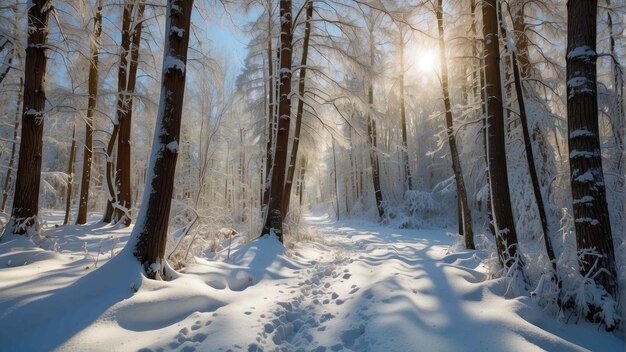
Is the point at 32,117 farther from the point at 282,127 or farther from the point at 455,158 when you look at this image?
the point at 455,158

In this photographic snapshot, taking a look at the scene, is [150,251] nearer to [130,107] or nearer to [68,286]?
[68,286]

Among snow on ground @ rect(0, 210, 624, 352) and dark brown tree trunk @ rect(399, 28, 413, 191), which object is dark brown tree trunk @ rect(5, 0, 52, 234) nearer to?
snow on ground @ rect(0, 210, 624, 352)

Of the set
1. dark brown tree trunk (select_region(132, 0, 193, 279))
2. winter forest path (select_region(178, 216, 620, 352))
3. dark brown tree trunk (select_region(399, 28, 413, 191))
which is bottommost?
winter forest path (select_region(178, 216, 620, 352))

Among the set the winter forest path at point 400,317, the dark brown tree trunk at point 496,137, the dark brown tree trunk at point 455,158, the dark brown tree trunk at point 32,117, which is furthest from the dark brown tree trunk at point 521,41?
the dark brown tree trunk at point 32,117

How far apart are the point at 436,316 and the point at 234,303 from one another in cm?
222

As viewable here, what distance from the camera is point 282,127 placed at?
7.31 meters

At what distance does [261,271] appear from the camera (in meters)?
4.89

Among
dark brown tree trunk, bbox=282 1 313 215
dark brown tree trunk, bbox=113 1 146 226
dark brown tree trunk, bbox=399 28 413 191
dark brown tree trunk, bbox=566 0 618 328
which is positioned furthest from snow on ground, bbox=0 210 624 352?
dark brown tree trunk, bbox=399 28 413 191

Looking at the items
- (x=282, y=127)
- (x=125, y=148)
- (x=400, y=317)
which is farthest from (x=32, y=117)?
(x=400, y=317)

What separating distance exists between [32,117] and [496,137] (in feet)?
27.7

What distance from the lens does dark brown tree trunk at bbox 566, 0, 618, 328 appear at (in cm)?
328

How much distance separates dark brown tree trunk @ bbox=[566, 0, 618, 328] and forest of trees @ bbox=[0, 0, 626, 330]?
14 millimetres

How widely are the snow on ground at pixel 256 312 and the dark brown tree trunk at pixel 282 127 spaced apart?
106 inches

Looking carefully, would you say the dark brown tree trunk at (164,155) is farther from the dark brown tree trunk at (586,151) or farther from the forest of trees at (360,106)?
the dark brown tree trunk at (586,151)
